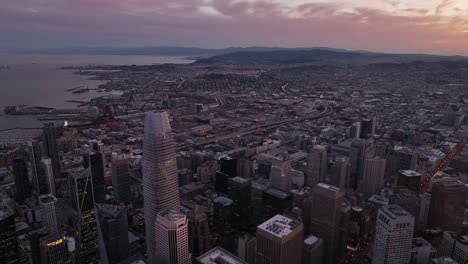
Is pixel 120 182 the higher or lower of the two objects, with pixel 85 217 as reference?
lower

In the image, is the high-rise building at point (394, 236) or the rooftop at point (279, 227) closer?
the rooftop at point (279, 227)

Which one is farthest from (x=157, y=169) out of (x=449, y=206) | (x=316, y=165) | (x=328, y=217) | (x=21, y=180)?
(x=449, y=206)

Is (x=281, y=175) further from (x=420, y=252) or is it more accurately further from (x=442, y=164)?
(x=442, y=164)

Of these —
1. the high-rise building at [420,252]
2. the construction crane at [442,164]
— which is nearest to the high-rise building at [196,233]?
the high-rise building at [420,252]

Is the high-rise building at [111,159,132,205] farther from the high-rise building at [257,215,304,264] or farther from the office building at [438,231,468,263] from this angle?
the office building at [438,231,468,263]

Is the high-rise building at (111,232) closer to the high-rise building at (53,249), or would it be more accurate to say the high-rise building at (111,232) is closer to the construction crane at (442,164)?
the high-rise building at (53,249)

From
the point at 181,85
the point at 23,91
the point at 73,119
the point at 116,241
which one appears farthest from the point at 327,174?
the point at 23,91

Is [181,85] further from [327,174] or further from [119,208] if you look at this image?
[119,208]

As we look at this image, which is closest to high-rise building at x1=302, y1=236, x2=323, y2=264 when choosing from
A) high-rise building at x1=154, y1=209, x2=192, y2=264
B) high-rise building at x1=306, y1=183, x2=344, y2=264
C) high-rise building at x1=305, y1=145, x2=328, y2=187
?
high-rise building at x1=306, y1=183, x2=344, y2=264
